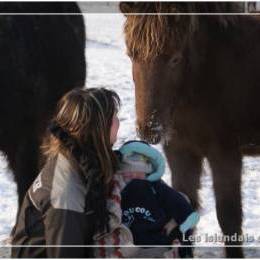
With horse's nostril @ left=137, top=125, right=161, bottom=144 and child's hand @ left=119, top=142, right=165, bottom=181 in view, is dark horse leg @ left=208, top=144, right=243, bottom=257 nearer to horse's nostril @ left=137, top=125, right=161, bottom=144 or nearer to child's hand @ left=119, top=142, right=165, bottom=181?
horse's nostril @ left=137, top=125, right=161, bottom=144

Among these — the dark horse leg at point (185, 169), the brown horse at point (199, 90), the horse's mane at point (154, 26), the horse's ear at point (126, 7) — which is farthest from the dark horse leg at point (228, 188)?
the horse's ear at point (126, 7)

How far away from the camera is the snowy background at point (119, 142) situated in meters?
2.26

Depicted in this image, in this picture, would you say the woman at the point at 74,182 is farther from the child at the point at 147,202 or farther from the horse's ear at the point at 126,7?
the horse's ear at the point at 126,7

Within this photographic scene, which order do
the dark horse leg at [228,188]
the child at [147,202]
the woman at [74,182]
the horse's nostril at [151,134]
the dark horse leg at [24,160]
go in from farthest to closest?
the dark horse leg at [24,160] < the dark horse leg at [228,188] < the horse's nostril at [151,134] < the child at [147,202] < the woman at [74,182]

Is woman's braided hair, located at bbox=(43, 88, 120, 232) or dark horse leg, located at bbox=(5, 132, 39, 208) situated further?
dark horse leg, located at bbox=(5, 132, 39, 208)

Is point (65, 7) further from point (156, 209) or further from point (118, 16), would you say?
point (156, 209)

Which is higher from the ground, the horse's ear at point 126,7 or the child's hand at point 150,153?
the horse's ear at point 126,7

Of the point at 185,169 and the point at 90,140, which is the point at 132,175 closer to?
the point at 90,140

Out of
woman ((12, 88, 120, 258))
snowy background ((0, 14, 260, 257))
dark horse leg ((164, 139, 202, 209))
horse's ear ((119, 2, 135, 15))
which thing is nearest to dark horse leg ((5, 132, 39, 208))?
snowy background ((0, 14, 260, 257))


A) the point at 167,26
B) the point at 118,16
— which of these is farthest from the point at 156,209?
the point at 118,16

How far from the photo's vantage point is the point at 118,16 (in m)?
2.09

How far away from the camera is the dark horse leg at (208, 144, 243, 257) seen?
87.2 inches

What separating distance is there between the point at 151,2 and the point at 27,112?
790mm

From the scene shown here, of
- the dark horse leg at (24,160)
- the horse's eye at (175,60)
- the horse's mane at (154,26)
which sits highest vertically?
the horse's mane at (154,26)
